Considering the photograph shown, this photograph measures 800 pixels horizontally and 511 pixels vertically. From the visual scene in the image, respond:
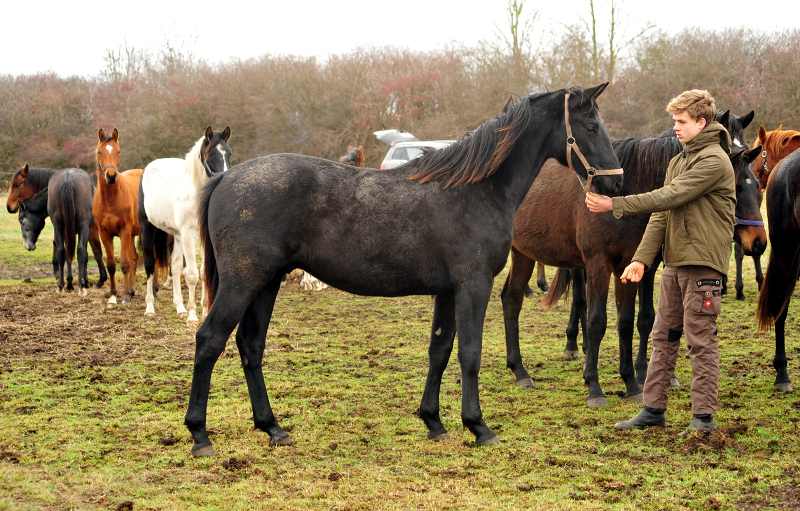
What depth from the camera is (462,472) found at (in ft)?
11.5

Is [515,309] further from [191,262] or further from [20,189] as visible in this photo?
[20,189]

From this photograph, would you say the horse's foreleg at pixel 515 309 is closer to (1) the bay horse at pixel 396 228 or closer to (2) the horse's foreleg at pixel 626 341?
(2) the horse's foreleg at pixel 626 341

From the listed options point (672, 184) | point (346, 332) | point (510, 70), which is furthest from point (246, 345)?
point (510, 70)

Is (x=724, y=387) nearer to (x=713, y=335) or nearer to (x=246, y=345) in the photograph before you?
(x=713, y=335)

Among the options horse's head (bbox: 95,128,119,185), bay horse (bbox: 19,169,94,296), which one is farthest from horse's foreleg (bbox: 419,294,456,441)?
bay horse (bbox: 19,169,94,296)

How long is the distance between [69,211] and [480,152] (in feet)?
28.4

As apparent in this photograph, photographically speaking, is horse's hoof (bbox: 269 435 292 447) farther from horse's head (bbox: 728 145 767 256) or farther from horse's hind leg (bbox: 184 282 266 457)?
horse's head (bbox: 728 145 767 256)

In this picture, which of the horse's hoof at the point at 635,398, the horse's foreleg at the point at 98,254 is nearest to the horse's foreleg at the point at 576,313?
the horse's hoof at the point at 635,398

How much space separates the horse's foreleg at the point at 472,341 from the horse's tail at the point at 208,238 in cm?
148

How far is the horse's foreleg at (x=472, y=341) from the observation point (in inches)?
154

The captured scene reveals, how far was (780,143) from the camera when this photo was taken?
9.45 metres

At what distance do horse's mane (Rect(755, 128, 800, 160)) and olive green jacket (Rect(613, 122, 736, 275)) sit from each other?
6.09m

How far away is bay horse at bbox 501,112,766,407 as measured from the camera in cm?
485

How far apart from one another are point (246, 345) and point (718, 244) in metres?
2.88
